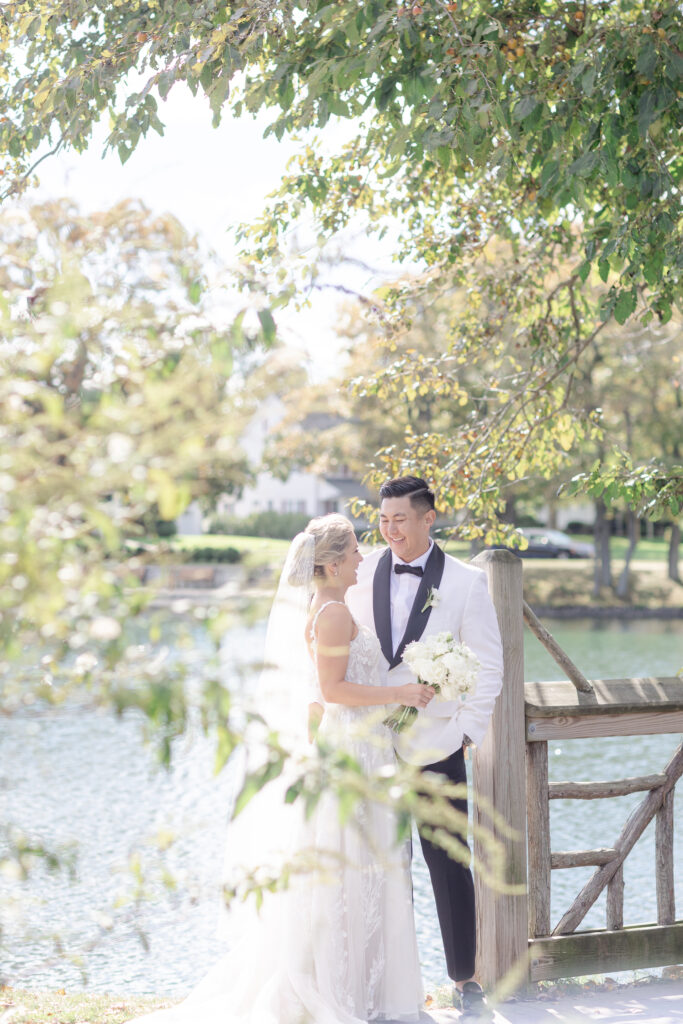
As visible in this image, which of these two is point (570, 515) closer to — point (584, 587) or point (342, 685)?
point (584, 587)

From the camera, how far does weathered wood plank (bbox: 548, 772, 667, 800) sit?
4707 mm

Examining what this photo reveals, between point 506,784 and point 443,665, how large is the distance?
33.7 inches

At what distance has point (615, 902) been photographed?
471 centimetres

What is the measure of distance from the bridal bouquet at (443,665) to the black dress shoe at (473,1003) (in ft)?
3.63

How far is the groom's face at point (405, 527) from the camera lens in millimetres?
4383

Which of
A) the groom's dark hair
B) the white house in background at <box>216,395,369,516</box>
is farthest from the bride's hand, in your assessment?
the white house in background at <box>216,395,369,516</box>

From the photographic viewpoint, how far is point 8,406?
1.49 meters

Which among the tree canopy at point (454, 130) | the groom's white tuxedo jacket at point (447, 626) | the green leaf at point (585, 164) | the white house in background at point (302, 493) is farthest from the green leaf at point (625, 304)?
the white house in background at point (302, 493)

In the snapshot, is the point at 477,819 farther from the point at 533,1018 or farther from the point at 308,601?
the point at 308,601

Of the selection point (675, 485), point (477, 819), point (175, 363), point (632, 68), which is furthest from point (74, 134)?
point (175, 363)

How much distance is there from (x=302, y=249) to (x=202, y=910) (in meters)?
4.52

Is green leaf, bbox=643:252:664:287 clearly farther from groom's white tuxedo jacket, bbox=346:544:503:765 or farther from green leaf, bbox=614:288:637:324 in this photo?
groom's white tuxedo jacket, bbox=346:544:503:765

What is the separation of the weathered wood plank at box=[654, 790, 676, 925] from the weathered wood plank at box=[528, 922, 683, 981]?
0.07 m

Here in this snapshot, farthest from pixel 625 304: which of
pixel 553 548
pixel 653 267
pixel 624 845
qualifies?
pixel 553 548
